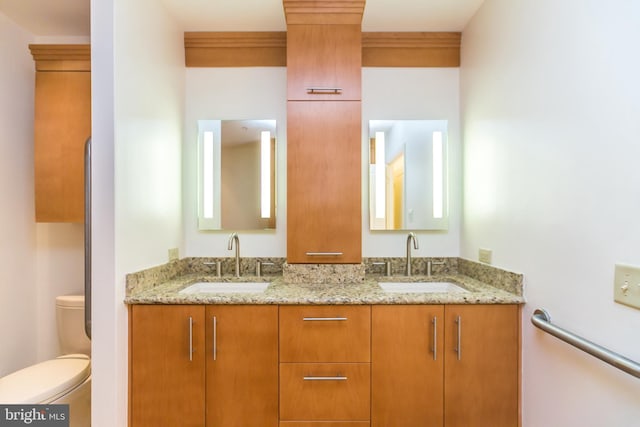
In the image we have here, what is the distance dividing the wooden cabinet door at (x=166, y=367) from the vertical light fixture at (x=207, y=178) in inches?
31.0

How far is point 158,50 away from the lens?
1680mm

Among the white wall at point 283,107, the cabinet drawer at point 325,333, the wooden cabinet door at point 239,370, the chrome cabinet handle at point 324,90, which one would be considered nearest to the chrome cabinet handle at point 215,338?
the wooden cabinet door at point 239,370

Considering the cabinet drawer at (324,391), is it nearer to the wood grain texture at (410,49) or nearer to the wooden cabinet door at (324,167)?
the wooden cabinet door at (324,167)

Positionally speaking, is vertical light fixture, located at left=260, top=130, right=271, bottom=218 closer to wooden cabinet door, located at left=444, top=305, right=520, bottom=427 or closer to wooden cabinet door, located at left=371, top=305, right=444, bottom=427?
wooden cabinet door, located at left=371, top=305, right=444, bottom=427

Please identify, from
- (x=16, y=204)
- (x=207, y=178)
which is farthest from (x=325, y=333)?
(x=16, y=204)

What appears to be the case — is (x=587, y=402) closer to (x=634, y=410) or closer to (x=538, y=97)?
(x=634, y=410)

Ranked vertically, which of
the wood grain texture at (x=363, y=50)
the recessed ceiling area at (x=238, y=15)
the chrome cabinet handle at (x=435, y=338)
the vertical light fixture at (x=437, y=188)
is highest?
the recessed ceiling area at (x=238, y=15)

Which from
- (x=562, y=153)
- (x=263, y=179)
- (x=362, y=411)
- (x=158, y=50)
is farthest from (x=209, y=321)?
(x=562, y=153)

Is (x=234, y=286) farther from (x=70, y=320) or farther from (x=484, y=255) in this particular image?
(x=484, y=255)

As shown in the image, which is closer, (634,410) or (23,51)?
(634,410)

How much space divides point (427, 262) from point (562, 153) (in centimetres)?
104

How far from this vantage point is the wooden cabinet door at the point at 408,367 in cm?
140

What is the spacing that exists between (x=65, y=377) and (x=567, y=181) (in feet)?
8.33

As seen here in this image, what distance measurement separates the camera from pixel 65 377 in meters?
1.52
